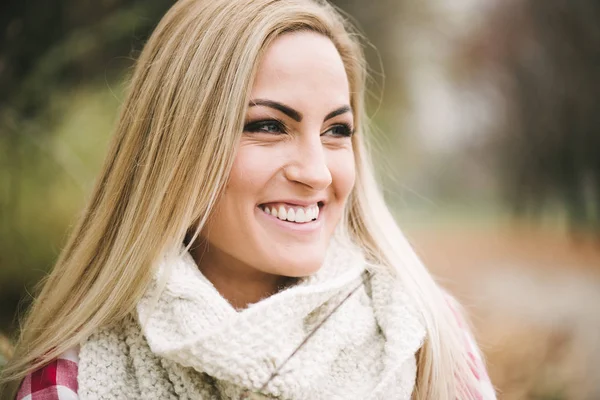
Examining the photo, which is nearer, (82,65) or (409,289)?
Result: (409,289)

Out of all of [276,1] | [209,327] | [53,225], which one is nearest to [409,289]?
[209,327]

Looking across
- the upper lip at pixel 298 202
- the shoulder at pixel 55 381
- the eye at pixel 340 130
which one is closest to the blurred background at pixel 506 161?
the eye at pixel 340 130

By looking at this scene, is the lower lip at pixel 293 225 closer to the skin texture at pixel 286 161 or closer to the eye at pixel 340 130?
the skin texture at pixel 286 161

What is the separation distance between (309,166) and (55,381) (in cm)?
69

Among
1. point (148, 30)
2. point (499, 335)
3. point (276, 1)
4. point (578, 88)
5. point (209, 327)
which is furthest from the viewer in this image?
point (578, 88)

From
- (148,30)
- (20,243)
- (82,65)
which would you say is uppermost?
(148,30)

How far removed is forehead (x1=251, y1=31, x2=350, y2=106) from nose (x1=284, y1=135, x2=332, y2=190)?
0.09 metres

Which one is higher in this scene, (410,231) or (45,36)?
(45,36)

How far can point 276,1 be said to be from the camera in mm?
1244

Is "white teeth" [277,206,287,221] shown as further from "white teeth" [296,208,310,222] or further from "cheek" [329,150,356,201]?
"cheek" [329,150,356,201]

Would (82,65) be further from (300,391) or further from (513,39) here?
(513,39)

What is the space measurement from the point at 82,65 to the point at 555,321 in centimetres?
264

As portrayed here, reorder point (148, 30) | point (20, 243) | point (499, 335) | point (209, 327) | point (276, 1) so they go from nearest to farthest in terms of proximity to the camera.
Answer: point (209, 327)
point (276, 1)
point (20, 243)
point (148, 30)
point (499, 335)

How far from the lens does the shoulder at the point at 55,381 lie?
3.73ft
